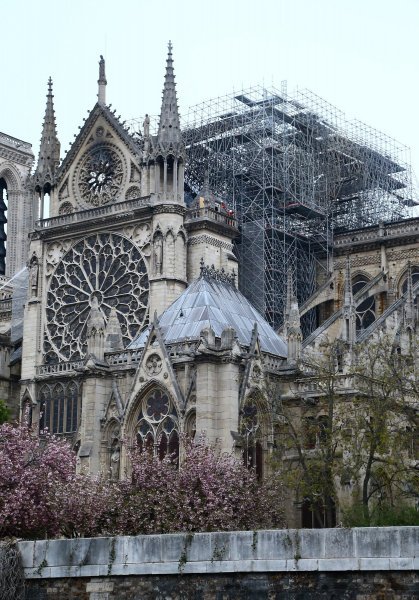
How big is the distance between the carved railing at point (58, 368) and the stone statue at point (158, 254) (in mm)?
5167

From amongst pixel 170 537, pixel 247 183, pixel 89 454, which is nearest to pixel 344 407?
pixel 89 454

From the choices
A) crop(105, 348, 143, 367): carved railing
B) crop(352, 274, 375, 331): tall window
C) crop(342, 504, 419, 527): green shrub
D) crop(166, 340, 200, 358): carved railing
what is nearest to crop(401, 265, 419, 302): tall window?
crop(352, 274, 375, 331): tall window

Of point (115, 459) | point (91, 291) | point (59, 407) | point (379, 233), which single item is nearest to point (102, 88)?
point (91, 291)

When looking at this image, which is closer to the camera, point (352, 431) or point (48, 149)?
point (352, 431)

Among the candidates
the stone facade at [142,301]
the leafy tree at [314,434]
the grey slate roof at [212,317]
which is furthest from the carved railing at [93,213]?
the leafy tree at [314,434]

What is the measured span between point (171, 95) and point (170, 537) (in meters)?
35.0

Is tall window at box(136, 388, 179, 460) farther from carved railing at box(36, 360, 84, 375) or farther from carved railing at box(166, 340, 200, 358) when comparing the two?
carved railing at box(36, 360, 84, 375)

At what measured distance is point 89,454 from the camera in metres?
42.9

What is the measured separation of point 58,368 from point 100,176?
9.41 meters

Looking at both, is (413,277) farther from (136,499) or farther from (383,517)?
(383,517)

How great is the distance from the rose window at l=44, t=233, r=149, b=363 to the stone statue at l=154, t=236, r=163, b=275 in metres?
1.04

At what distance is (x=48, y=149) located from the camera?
63562 mm

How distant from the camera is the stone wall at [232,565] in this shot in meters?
24.9

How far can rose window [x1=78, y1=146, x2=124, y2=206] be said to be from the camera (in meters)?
60.8
